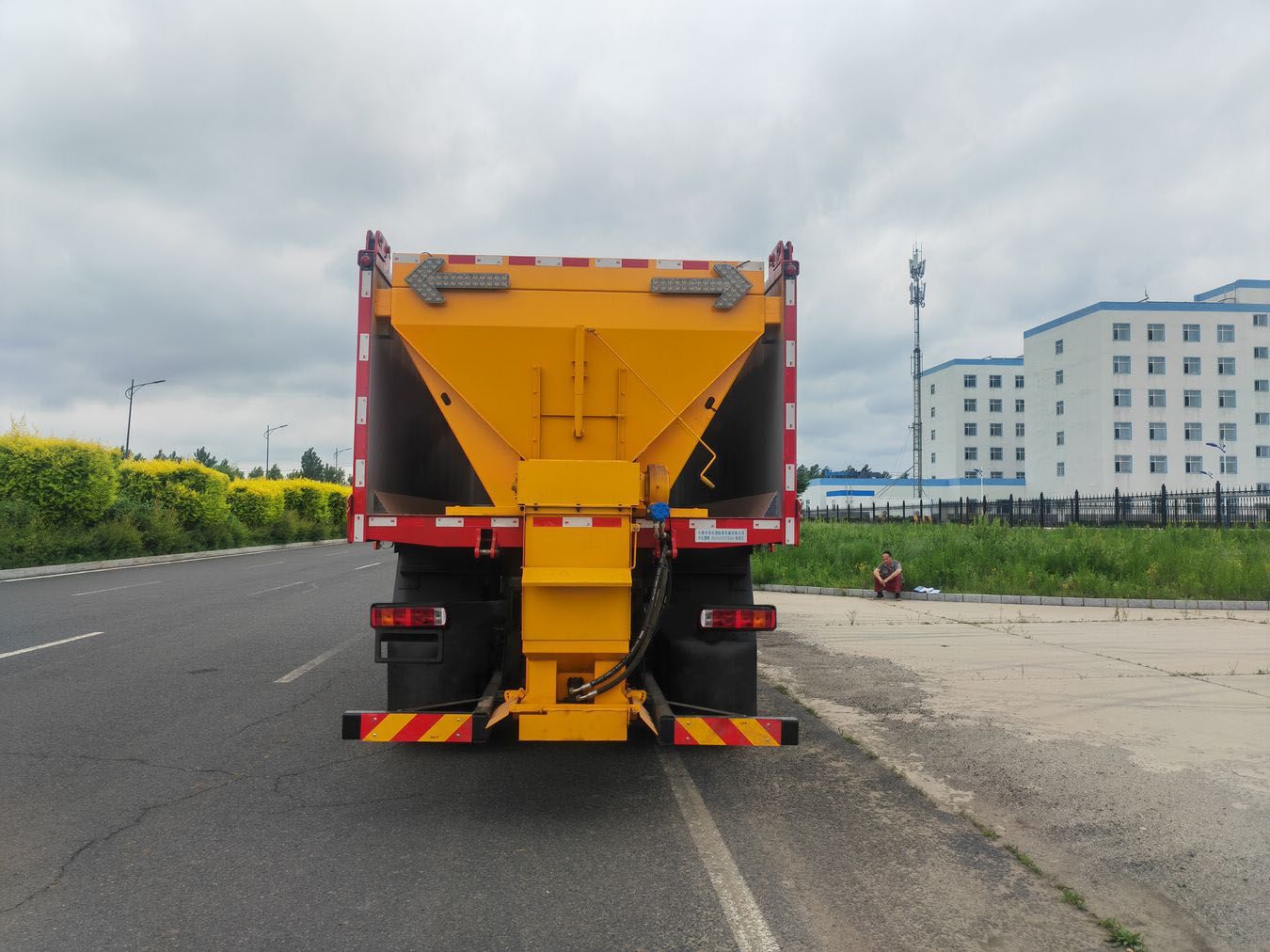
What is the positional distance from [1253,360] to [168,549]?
2671 inches

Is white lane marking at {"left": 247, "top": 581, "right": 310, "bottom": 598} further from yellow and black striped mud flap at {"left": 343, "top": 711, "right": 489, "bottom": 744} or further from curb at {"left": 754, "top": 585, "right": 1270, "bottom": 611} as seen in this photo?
yellow and black striped mud flap at {"left": 343, "top": 711, "right": 489, "bottom": 744}

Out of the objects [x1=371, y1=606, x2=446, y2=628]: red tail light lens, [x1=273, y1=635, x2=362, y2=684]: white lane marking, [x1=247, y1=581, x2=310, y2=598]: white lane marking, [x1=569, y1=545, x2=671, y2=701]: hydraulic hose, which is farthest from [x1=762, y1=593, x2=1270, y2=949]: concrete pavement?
[x1=247, y1=581, x2=310, y2=598]: white lane marking

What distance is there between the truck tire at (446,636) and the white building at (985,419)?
266ft

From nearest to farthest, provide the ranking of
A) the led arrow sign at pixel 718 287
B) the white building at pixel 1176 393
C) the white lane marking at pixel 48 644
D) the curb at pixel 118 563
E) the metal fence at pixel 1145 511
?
the led arrow sign at pixel 718 287, the white lane marking at pixel 48 644, the curb at pixel 118 563, the metal fence at pixel 1145 511, the white building at pixel 1176 393

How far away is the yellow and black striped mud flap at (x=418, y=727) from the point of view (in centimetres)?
475

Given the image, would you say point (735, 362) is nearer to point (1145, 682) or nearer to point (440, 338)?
point (440, 338)

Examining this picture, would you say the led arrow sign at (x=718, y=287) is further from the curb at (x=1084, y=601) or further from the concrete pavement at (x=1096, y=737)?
the curb at (x=1084, y=601)

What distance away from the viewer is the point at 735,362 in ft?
18.9

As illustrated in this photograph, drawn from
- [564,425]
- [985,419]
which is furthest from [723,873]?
[985,419]

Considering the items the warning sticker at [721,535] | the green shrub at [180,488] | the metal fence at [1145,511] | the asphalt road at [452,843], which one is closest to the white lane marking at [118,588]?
the asphalt road at [452,843]

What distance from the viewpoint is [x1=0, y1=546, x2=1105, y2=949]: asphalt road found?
11.3 ft

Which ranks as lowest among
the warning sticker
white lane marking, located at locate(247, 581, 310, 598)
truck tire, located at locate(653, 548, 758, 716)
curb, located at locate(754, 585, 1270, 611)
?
white lane marking, located at locate(247, 581, 310, 598)

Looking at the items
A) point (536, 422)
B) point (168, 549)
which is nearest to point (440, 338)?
point (536, 422)

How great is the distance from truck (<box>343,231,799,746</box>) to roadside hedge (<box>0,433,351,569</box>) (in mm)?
20877
